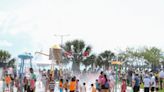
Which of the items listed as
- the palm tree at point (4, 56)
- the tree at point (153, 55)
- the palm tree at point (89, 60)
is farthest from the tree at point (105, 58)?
the palm tree at point (4, 56)

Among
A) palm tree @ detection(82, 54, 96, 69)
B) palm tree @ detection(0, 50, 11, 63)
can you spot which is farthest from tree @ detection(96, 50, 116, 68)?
palm tree @ detection(0, 50, 11, 63)

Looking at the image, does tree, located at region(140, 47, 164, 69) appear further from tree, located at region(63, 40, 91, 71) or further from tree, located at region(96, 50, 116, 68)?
tree, located at region(63, 40, 91, 71)

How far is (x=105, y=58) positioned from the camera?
268 ft

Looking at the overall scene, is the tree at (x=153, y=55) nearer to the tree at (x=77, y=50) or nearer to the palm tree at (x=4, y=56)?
the tree at (x=77, y=50)

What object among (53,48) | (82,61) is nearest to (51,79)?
(53,48)

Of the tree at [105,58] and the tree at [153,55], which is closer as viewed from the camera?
the tree at [105,58]

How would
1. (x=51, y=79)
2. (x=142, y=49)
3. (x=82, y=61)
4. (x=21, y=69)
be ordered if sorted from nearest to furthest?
(x=51, y=79)
(x=21, y=69)
(x=82, y=61)
(x=142, y=49)

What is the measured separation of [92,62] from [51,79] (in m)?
50.2

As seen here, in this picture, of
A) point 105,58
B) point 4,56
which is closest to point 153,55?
point 105,58

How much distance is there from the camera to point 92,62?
7319 centimetres

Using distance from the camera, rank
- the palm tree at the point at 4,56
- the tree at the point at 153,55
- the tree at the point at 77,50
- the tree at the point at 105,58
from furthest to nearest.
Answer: the palm tree at the point at 4,56 < the tree at the point at 153,55 < the tree at the point at 105,58 < the tree at the point at 77,50

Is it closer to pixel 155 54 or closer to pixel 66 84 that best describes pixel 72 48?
pixel 155 54

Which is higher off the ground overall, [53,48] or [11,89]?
[53,48]

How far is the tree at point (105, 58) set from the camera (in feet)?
255
